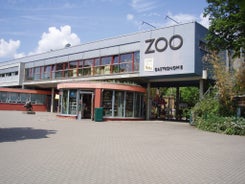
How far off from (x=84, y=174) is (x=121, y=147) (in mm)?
3760

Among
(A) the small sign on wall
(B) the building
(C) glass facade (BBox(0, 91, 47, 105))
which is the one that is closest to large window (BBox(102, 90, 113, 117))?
(B) the building

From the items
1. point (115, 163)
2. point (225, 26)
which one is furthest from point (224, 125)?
point (115, 163)

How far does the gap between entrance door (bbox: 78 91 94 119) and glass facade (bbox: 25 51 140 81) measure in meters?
3.95

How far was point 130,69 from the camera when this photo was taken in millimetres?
24859

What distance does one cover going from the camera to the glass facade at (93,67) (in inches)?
986

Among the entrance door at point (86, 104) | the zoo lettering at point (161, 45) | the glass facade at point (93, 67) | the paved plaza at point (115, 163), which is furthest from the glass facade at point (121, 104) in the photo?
the paved plaza at point (115, 163)

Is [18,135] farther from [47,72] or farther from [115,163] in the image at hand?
[47,72]

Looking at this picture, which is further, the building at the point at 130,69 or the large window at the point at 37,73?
the large window at the point at 37,73

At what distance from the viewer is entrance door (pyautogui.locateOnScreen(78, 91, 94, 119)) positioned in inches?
896

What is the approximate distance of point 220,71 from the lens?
17109mm

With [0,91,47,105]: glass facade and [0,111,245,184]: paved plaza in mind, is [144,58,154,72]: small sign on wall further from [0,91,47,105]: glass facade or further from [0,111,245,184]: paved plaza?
[0,91,47,105]: glass facade

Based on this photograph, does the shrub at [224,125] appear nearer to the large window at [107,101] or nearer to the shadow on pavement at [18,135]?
the large window at [107,101]

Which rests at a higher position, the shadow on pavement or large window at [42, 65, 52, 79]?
large window at [42, 65, 52, 79]

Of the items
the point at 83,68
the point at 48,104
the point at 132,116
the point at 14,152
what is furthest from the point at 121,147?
the point at 48,104
